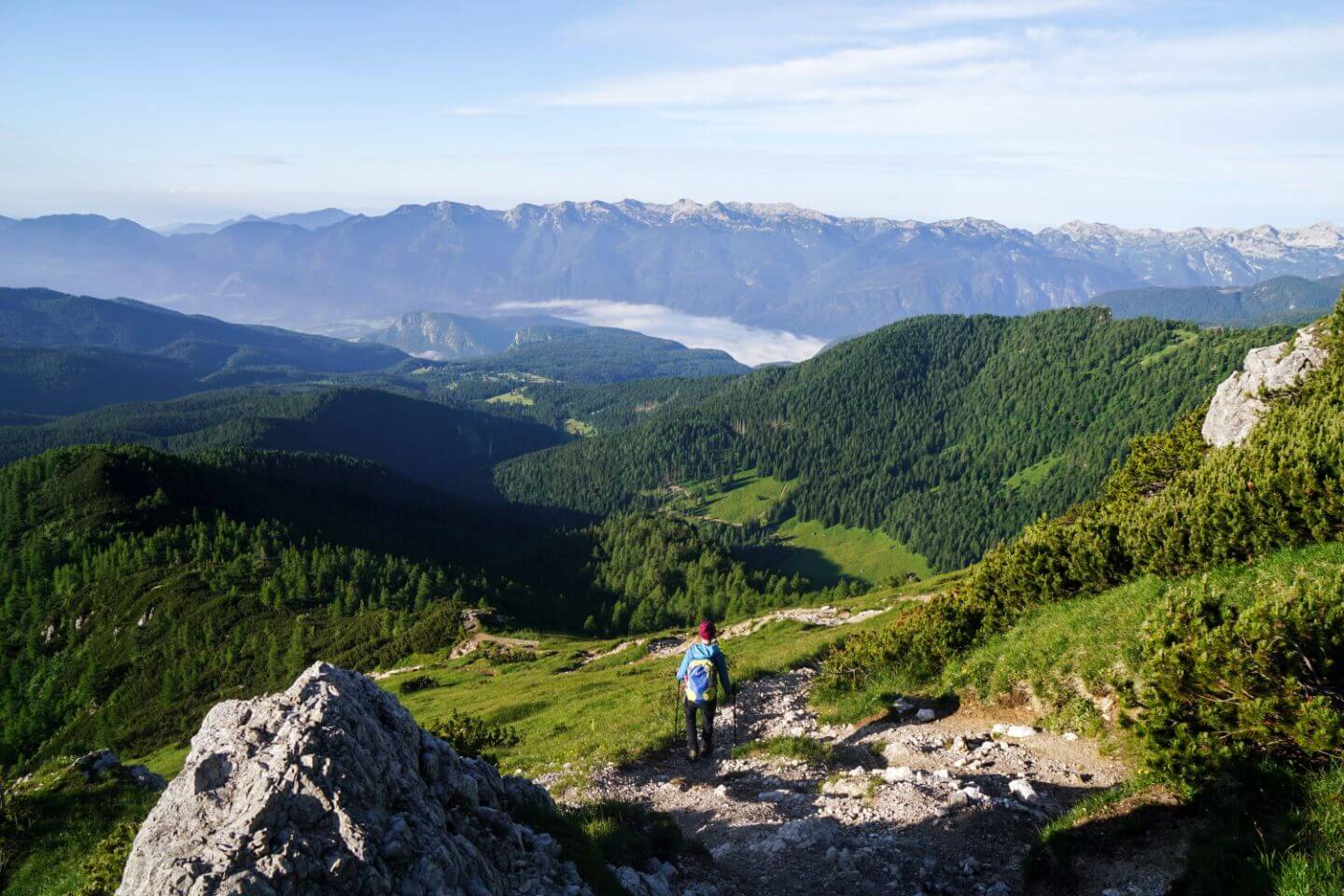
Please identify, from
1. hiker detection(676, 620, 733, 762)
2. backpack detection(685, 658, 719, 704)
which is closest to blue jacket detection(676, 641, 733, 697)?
hiker detection(676, 620, 733, 762)

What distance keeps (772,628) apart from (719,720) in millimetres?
52557

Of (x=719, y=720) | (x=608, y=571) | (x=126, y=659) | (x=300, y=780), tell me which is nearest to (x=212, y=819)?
(x=300, y=780)

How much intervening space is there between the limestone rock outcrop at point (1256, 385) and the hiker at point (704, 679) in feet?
93.6

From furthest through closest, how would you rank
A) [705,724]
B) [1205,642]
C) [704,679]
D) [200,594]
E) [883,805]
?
[200,594] → [705,724] → [704,679] → [883,805] → [1205,642]

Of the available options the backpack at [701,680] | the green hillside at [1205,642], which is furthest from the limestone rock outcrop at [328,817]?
the green hillside at [1205,642]

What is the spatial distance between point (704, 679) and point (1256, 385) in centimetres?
3443

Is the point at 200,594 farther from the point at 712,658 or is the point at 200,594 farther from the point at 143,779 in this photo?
the point at 712,658

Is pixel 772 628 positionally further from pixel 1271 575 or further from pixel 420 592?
pixel 420 592

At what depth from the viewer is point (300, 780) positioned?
975cm

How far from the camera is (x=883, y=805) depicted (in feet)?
55.0

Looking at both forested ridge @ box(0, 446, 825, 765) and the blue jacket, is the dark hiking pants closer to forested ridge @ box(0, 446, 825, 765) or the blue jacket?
the blue jacket

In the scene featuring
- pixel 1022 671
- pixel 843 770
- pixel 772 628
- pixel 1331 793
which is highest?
pixel 1331 793

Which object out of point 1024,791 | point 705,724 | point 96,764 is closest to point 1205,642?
point 1024,791

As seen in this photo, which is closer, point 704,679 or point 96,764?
point 704,679
